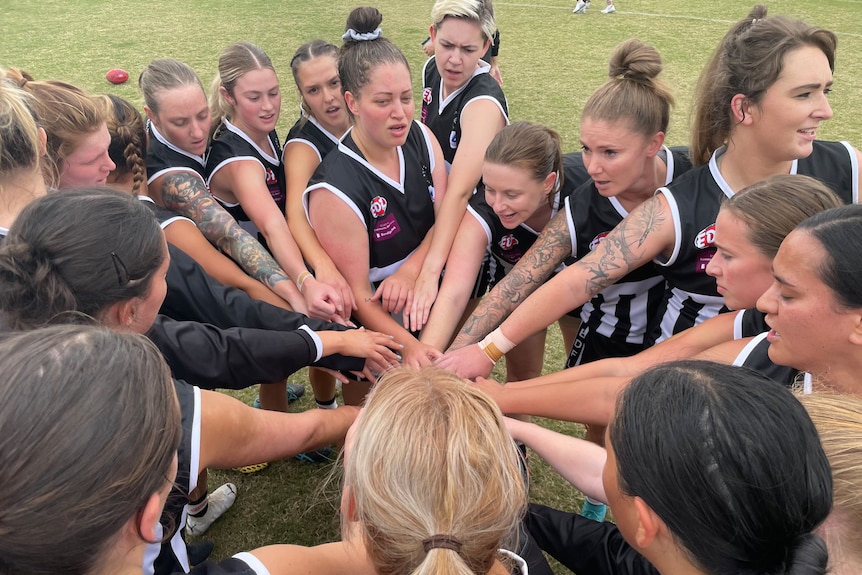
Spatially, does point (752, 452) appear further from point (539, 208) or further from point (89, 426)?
point (539, 208)

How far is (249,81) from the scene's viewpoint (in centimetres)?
355

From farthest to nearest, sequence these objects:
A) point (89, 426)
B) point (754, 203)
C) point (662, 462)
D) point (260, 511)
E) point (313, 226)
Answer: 1. point (260, 511)
2. point (313, 226)
3. point (754, 203)
4. point (662, 462)
5. point (89, 426)

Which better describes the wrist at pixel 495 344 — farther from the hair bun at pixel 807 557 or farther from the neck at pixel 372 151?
the hair bun at pixel 807 557

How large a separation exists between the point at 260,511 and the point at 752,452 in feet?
9.16

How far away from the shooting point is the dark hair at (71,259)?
1.79 metres

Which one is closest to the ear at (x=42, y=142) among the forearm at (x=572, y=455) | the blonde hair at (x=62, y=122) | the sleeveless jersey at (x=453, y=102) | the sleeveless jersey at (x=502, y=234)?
the blonde hair at (x=62, y=122)

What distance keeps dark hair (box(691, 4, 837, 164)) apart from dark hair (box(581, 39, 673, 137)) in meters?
0.21

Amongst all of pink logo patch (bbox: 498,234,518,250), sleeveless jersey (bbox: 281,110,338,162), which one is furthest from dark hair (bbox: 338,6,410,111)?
pink logo patch (bbox: 498,234,518,250)

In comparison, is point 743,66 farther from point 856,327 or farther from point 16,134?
point 16,134

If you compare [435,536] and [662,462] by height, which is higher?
[662,462]

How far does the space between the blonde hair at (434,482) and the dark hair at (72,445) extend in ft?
1.57

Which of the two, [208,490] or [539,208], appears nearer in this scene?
[539,208]

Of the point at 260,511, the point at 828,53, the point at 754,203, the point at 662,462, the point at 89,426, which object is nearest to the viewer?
the point at 89,426

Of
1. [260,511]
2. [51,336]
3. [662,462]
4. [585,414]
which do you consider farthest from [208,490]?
[662,462]
